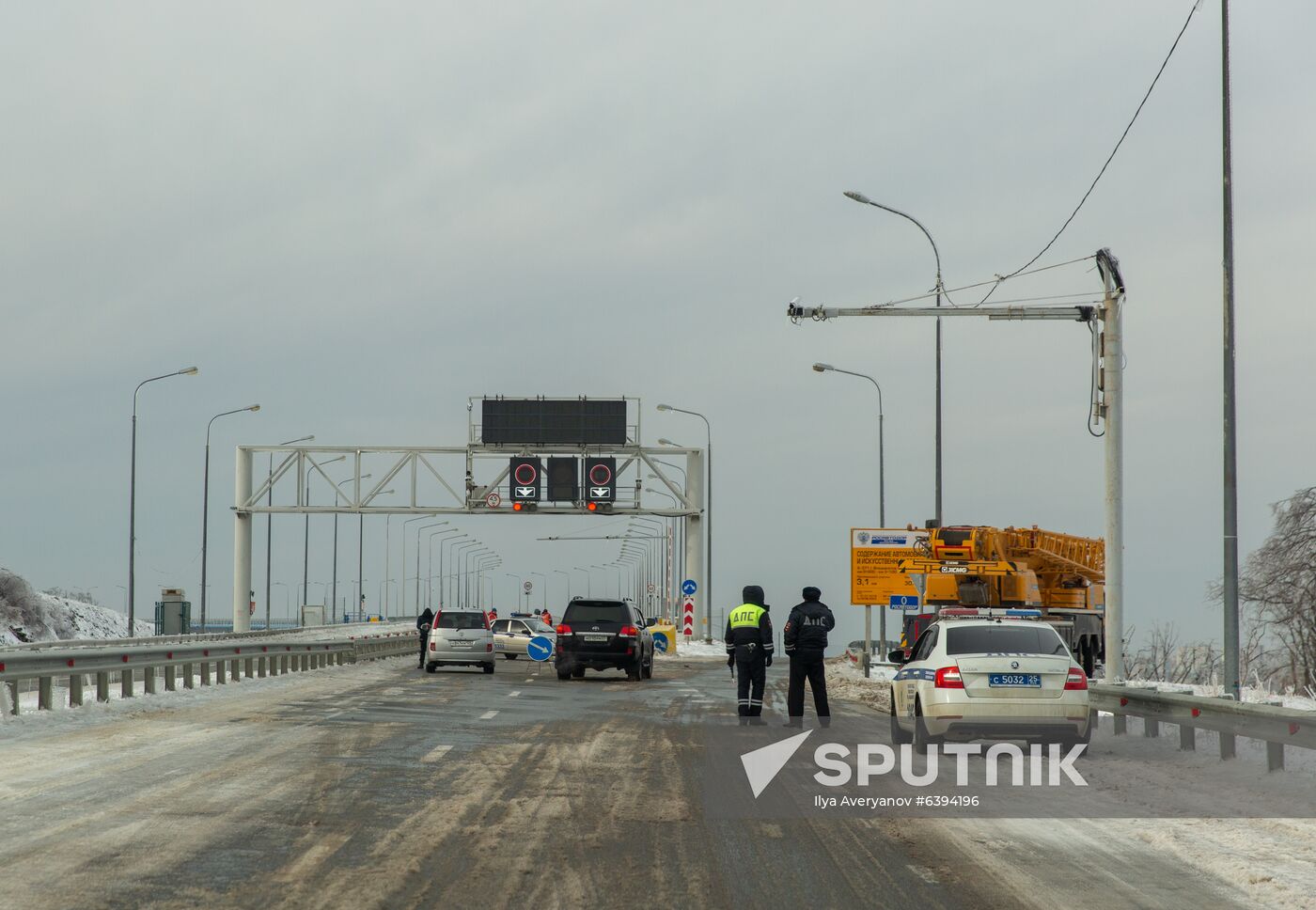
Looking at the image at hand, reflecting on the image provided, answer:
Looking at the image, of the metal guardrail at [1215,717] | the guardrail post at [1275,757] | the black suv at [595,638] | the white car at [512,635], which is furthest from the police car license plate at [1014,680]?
the white car at [512,635]

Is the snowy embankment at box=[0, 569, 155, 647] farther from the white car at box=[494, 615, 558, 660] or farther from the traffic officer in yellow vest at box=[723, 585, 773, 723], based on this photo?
the traffic officer in yellow vest at box=[723, 585, 773, 723]

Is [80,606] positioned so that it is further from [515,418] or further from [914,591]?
[914,591]

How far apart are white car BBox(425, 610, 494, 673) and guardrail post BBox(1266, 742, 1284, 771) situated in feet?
83.6

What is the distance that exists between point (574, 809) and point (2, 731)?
9.07 m

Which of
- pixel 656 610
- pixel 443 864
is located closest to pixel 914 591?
pixel 443 864

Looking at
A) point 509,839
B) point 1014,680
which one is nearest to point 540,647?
point 1014,680

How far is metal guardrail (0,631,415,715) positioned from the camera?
18.9 metres

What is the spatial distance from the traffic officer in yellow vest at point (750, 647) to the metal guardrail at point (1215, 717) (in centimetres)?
451

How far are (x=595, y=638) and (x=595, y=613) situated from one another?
572 mm

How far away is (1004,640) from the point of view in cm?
1547

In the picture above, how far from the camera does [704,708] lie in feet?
77.0

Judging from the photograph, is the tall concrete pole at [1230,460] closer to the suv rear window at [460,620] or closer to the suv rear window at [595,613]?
the suv rear window at [595,613]

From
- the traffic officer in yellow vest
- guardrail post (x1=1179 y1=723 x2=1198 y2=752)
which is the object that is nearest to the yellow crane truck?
the traffic officer in yellow vest

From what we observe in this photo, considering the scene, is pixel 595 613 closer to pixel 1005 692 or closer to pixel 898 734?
pixel 898 734
